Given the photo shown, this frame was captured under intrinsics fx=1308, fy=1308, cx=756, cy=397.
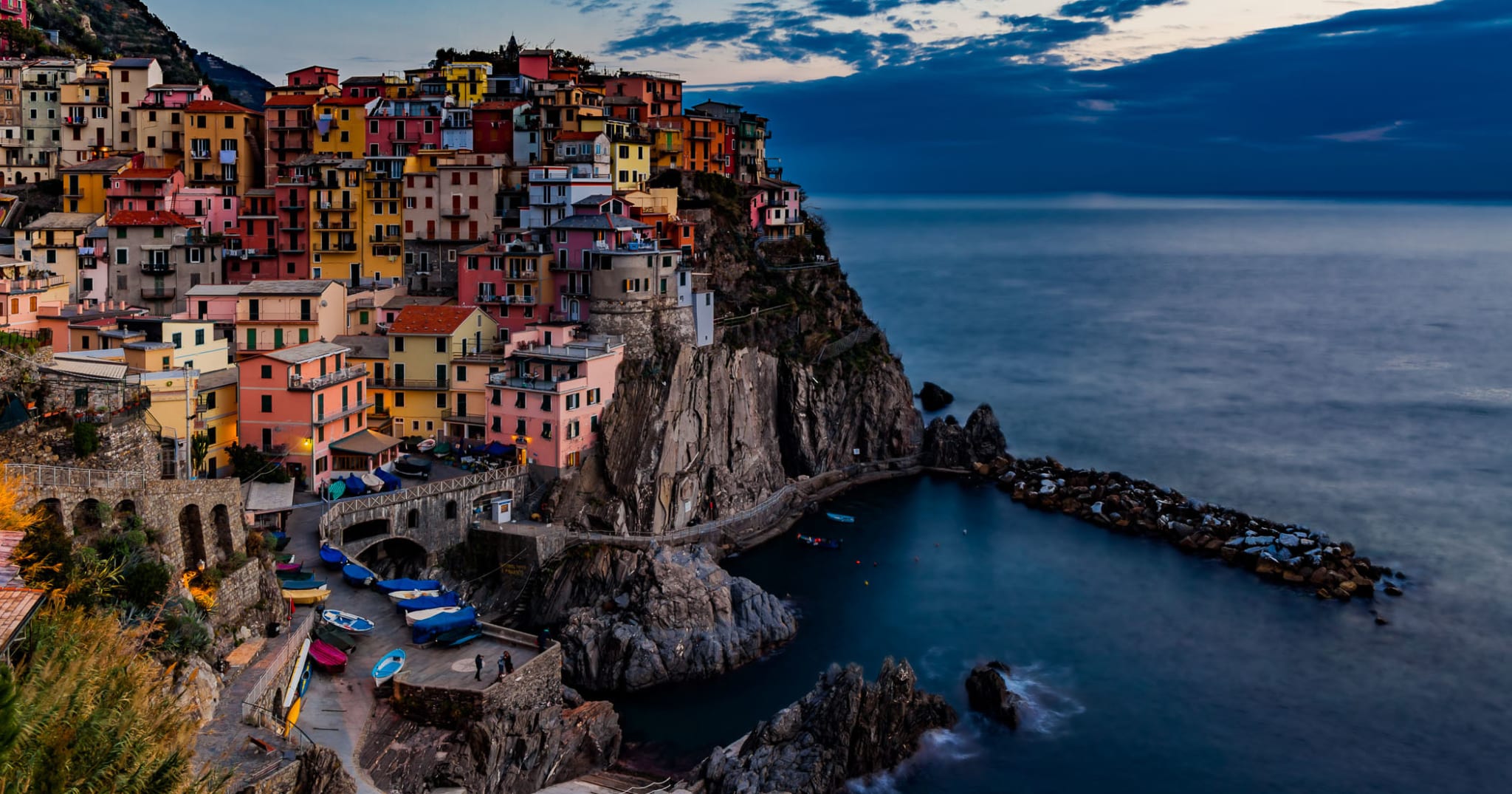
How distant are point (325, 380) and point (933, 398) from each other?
4528 cm

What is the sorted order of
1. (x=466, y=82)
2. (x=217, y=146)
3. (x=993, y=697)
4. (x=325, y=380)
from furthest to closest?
(x=466, y=82), (x=217, y=146), (x=325, y=380), (x=993, y=697)

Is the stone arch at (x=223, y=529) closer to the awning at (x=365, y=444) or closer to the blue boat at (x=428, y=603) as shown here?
the blue boat at (x=428, y=603)

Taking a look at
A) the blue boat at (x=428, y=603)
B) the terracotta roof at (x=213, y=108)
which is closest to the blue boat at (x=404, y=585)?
the blue boat at (x=428, y=603)

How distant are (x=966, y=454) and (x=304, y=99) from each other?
3895cm

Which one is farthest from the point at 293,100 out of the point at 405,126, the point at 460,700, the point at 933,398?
the point at 460,700

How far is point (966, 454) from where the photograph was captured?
2653 inches

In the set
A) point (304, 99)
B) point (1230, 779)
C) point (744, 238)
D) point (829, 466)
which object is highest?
point (304, 99)

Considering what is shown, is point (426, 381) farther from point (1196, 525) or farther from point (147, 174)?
point (1196, 525)

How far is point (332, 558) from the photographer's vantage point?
3812 centimetres

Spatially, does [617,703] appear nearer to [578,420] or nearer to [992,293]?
[578,420]

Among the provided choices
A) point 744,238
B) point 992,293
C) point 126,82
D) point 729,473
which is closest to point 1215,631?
point 729,473

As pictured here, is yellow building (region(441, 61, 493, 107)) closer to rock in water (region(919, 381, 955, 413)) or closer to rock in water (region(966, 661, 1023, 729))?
rock in water (region(919, 381, 955, 413))

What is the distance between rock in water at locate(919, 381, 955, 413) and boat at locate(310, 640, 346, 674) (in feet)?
174

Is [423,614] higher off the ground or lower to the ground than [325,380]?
lower
